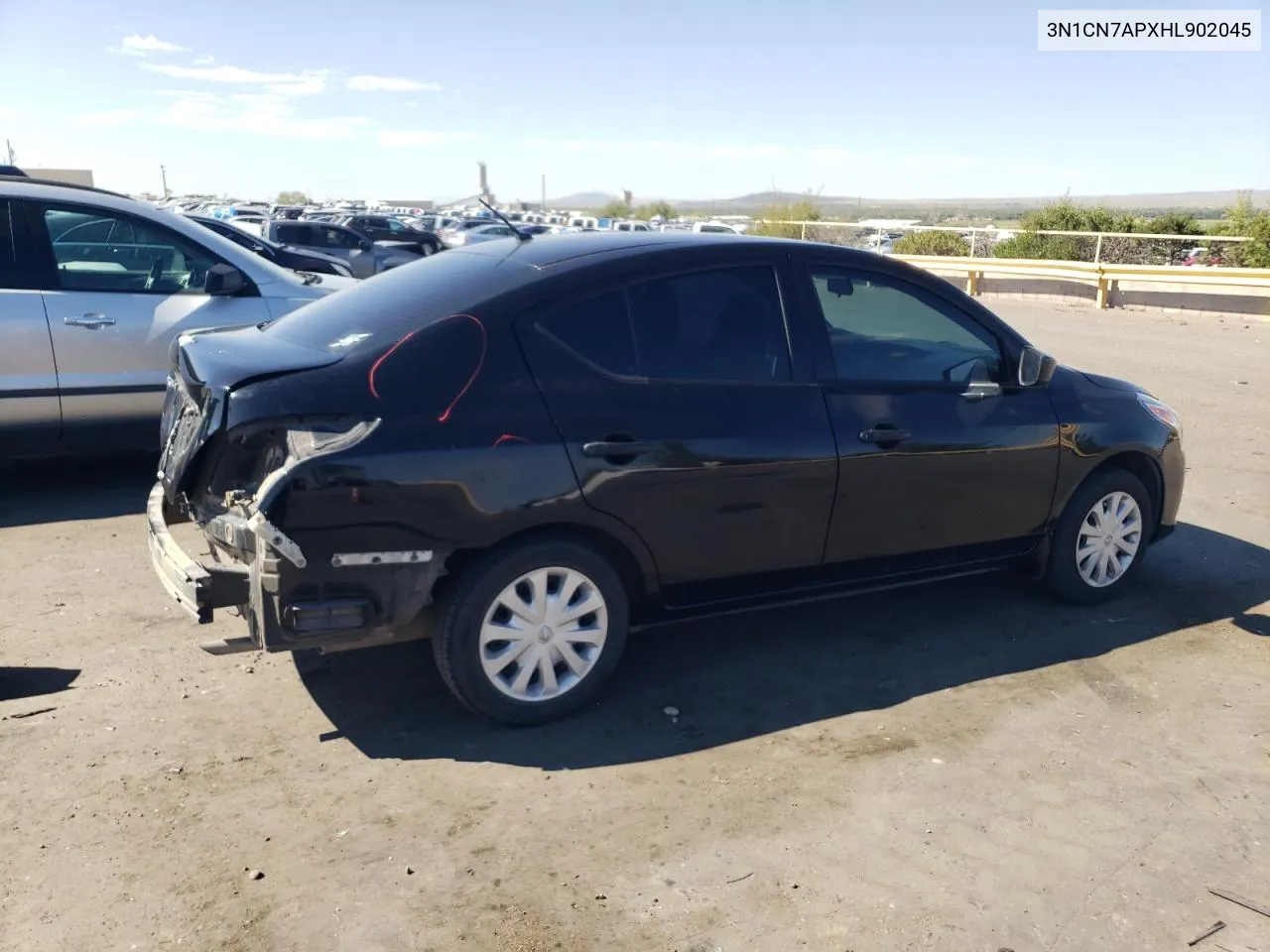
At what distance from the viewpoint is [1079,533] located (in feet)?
17.8

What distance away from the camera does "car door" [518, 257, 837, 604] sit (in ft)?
13.5

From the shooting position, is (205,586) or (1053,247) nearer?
(205,586)

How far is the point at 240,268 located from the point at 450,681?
4.19 metres

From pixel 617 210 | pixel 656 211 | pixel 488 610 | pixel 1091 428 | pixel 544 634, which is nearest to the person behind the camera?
pixel 488 610

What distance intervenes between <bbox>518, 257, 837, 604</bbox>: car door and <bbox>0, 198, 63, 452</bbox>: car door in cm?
392

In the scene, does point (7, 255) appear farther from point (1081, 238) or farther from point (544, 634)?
point (1081, 238)

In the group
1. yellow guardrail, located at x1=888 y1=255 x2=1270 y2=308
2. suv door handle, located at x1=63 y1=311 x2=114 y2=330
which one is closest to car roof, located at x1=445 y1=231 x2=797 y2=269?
suv door handle, located at x1=63 y1=311 x2=114 y2=330

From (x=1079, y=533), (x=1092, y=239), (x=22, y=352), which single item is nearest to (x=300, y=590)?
(x=1079, y=533)

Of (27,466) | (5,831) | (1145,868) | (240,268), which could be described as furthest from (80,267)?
(1145,868)

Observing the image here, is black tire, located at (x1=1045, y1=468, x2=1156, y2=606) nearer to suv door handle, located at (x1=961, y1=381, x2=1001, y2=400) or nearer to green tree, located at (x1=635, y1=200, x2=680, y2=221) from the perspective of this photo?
suv door handle, located at (x1=961, y1=381, x2=1001, y2=400)

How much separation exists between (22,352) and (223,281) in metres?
1.20

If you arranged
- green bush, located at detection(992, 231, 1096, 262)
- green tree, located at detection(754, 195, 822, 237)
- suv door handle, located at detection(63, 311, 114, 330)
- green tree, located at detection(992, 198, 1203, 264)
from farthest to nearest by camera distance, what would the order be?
green tree, located at detection(754, 195, 822, 237) → green bush, located at detection(992, 231, 1096, 262) → green tree, located at detection(992, 198, 1203, 264) → suv door handle, located at detection(63, 311, 114, 330)

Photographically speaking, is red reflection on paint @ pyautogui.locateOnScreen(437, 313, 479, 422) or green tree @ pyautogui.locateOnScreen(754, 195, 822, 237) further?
green tree @ pyautogui.locateOnScreen(754, 195, 822, 237)

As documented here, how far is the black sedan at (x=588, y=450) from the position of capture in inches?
150
